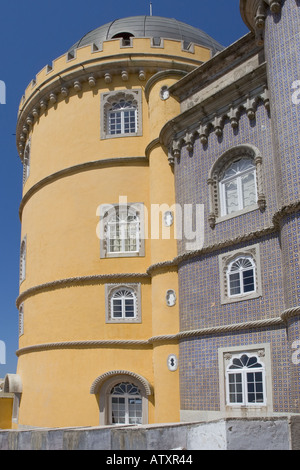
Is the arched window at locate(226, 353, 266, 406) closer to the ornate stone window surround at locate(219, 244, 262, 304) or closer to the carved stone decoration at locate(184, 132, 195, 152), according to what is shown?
the ornate stone window surround at locate(219, 244, 262, 304)

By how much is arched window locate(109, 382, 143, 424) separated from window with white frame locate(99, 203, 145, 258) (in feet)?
13.3

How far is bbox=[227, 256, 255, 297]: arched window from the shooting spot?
521 inches

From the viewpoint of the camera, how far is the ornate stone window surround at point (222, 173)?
13398 mm

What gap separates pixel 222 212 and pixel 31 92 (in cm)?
1084

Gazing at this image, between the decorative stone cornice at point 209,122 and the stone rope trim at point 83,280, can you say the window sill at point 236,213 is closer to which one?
the decorative stone cornice at point 209,122

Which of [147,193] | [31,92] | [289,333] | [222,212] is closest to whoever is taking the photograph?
[289,333]

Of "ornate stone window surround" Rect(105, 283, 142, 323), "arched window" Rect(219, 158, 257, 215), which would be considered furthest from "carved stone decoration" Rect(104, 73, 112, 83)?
"ornate stone window surround" Rect(105, 283, 142, 323)

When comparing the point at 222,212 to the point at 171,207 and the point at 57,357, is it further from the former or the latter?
the point at 57,357

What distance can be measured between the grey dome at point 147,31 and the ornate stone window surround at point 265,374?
1267 cm

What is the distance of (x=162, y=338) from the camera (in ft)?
51.1

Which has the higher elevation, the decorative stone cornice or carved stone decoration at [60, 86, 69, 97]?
carved stone decoration at [60, 86, 69, 97]

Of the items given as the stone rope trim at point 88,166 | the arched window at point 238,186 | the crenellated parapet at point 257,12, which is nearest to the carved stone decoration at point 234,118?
the arched window at point 238,186

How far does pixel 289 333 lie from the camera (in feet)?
37.0
